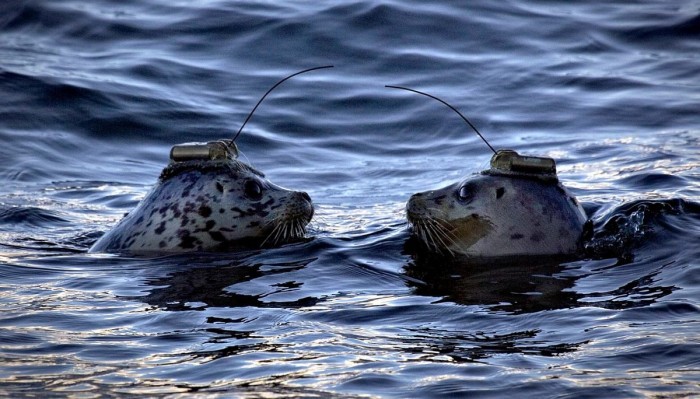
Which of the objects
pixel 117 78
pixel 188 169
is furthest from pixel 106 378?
pixel 117 78

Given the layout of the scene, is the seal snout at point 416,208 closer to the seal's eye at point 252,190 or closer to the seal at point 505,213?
the seal at point 505,213

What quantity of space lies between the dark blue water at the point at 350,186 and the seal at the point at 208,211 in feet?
0.64

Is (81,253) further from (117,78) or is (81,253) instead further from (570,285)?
(117,78)

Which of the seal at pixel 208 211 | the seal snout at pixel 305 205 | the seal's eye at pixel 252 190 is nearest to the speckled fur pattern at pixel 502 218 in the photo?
the seal snout at pixel 305 205

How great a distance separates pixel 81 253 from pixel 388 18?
25.5 feet

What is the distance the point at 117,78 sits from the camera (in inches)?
537

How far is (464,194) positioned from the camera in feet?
26.3

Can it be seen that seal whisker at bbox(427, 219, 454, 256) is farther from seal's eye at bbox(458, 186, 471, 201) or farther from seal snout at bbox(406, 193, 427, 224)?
seal's eye at bbox(458, 186, 471, 201)

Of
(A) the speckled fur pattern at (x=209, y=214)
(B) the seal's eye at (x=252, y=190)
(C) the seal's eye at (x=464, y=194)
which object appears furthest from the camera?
(B) the seal's eye at (x=252, y=190)

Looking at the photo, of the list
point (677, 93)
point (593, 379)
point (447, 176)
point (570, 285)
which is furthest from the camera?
point (677, 93)

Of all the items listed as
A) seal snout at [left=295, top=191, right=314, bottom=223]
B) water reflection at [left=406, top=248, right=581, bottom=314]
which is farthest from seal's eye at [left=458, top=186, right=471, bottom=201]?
seal snout at [left=295, top=191, right=314, bottom=223]

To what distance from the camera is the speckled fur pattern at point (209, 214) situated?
26.6ft

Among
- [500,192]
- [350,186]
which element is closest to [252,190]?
[500,192]

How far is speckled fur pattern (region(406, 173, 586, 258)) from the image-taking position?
783 centimetres
